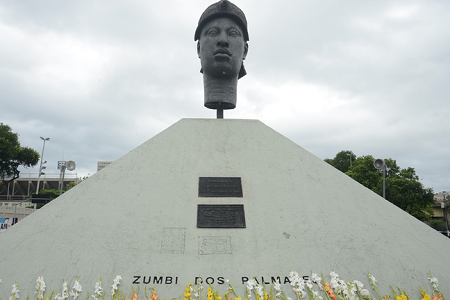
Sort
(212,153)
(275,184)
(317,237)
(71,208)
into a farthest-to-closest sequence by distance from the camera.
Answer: (212,153) < (275,184) < (71,208) < (317,237)

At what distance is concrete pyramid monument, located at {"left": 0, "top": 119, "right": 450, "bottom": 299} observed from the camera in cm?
351

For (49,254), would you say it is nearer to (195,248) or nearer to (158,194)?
(158,194)

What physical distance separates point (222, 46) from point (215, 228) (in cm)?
438

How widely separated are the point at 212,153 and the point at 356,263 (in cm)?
278

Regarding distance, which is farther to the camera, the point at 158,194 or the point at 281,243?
the point at 158,194

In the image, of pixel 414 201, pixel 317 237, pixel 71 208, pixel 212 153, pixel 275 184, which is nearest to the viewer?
pixel 317 237

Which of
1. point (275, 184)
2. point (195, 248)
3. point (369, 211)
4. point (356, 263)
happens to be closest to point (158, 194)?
point (195, 248)

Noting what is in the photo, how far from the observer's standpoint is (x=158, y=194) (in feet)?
14.5

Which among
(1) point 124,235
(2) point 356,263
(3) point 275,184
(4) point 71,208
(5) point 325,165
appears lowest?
(2) point 356,263

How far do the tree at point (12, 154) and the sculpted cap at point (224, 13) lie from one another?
2629 centimetres

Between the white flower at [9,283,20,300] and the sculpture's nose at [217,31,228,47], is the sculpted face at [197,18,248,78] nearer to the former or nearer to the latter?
the sculpture's nose at [217,31,228,47]

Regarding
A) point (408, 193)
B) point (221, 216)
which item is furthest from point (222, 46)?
point (408, 193)

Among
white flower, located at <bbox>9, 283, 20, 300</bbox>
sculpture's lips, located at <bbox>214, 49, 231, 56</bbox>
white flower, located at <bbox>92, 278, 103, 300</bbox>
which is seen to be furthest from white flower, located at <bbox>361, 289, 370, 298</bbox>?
sculpture's lips, located at <bbox>214, 49, 231, 56</bbox>

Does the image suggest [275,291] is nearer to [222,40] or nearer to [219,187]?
[219,187]
